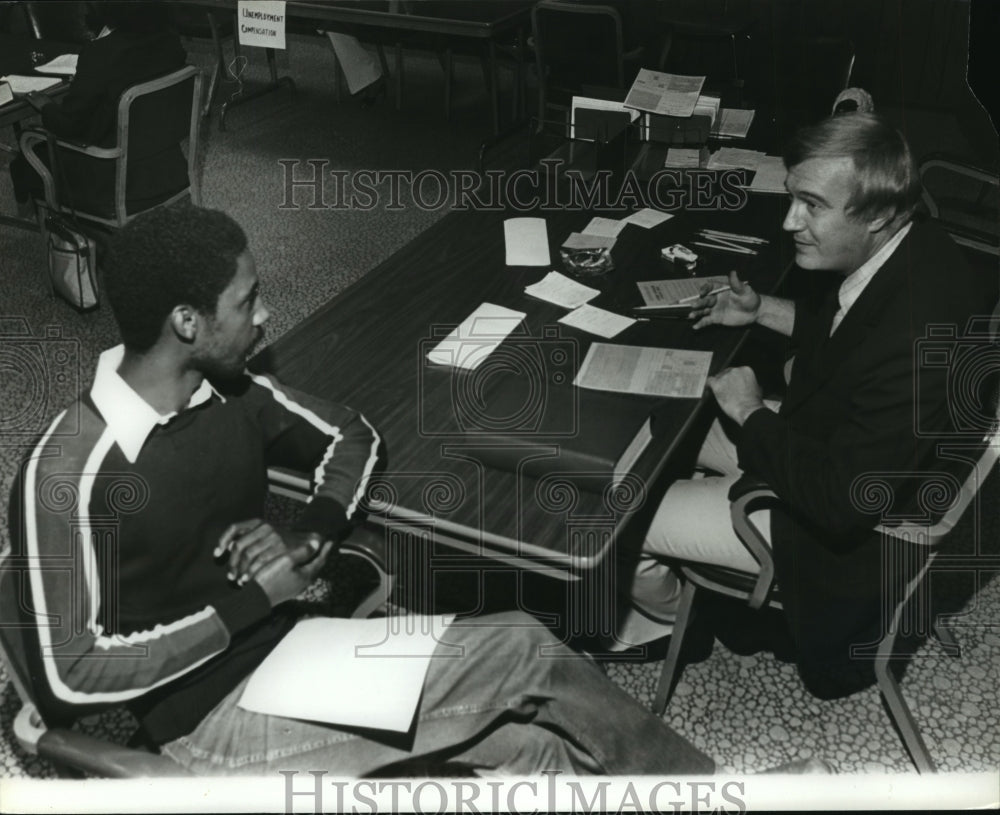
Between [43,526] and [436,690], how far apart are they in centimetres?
68

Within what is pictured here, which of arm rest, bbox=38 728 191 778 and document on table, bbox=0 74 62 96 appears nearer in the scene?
arm rest, bbox=38 728 191 778

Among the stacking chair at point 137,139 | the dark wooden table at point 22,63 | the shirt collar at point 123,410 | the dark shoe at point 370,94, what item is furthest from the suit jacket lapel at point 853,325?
the dark shoe at point 370,94

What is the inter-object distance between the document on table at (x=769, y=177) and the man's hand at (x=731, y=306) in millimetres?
827

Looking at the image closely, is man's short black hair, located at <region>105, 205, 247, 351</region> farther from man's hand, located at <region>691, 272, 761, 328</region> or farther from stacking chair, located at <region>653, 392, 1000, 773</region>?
man's hand, located at <region>691, 272, 761, 328</region>

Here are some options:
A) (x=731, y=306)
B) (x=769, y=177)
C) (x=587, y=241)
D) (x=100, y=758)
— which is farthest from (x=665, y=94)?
(x=100, y=758)

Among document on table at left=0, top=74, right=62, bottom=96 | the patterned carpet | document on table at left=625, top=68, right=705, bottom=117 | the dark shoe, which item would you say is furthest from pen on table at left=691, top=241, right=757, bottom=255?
the dark shoe

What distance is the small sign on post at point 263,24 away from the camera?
2.34m

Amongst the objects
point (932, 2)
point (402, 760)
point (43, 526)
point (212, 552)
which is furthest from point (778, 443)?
point (932, 2)

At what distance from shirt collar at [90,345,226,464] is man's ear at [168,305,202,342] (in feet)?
0.38

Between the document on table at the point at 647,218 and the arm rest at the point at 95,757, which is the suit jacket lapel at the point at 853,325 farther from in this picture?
the arm rest at the point at 95,757

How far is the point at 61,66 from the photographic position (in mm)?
4074

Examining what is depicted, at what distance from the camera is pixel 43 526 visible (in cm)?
133

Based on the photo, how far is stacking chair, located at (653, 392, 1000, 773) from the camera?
5.71 ft

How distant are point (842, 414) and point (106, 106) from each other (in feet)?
9.42
